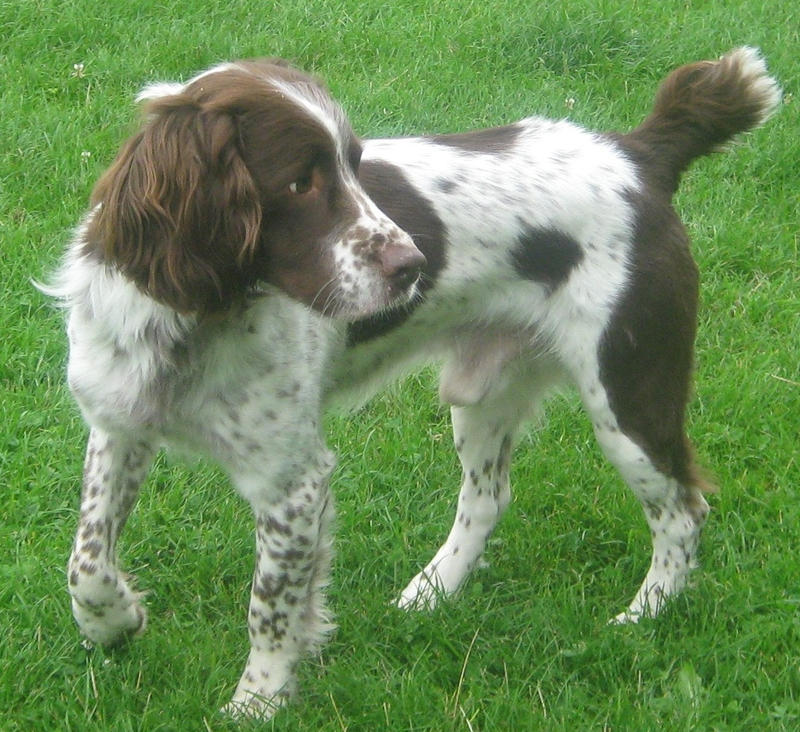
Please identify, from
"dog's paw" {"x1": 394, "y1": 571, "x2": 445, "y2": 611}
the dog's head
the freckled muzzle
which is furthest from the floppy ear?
"dog's paw" {"x1": 394, "y1": 571, "x2": 445, "y2": 611}

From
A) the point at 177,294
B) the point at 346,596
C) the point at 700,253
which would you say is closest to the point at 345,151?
the point at 177,294

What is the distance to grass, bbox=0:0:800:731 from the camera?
11.1 ft

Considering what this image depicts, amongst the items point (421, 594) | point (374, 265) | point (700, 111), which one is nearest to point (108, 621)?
point (421, 594)

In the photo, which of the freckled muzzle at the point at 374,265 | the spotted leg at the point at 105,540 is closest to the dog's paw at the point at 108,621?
the spotted leg at the point at 105,540

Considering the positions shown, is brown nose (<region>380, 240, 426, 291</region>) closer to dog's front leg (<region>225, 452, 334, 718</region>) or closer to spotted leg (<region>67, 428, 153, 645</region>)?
dog's front leg (<region>225, 452, 334, 718</region>)

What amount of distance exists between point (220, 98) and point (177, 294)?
42cm

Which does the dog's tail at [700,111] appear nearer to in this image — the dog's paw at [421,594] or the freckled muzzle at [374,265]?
the freckled muzzle at [374,265]

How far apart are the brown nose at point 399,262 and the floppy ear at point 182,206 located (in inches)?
11.0

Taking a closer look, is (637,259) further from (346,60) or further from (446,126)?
(346,60)

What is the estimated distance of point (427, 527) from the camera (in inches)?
167

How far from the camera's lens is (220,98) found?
2848mm

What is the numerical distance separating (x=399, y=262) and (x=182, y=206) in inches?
18.5

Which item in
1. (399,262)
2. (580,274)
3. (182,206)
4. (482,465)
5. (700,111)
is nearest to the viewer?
(182,206)

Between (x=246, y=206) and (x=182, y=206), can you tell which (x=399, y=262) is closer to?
(x=246, y=206)
